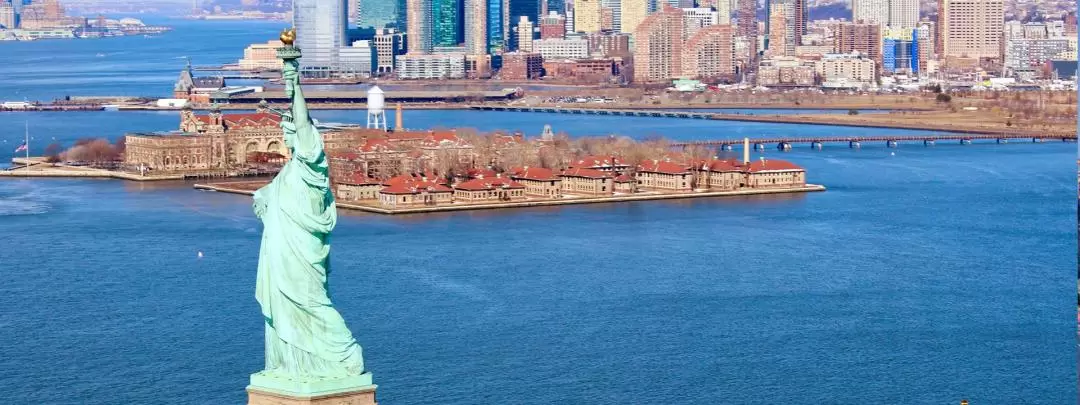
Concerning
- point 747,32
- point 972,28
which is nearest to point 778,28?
point 747,32

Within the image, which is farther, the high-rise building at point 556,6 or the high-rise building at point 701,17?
the high-rise building at point 556,6

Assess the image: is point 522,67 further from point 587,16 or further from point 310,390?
point 310,390

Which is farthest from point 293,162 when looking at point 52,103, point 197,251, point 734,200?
point 52,103

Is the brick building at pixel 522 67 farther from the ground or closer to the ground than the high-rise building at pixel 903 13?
closer to the ground

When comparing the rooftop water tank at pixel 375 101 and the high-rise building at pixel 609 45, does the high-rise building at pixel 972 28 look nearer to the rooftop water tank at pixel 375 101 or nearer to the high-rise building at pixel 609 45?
the high-rise building at pixel 609 45

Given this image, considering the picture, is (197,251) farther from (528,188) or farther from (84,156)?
(84,156)

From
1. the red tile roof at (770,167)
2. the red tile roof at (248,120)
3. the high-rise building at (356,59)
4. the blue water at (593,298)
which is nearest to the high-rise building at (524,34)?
the high-rise building at (356,59)
